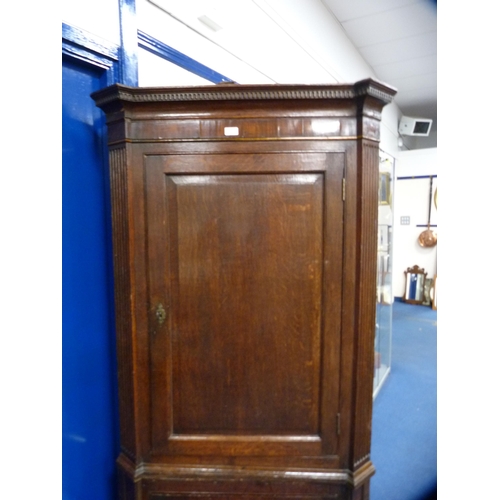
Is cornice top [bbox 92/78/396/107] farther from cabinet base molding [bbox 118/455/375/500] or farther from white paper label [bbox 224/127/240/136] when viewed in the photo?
cabinet base molding [bbox 118/455/375/500]

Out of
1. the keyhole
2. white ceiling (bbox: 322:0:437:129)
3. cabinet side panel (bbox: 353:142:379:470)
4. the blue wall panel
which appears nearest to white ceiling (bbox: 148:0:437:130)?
white ceiling (bbox: 322:0:437:129)

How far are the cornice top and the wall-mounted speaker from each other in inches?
164

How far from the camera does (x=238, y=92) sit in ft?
2.97

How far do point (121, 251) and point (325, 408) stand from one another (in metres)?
0.80

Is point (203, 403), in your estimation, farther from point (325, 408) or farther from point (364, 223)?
point (364, 223)

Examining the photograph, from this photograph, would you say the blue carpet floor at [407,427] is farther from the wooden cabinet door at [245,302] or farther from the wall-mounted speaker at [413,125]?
the wall-mounted speaker at [413,125]

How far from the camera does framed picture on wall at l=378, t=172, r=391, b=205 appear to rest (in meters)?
2.51

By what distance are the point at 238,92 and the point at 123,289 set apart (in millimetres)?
681

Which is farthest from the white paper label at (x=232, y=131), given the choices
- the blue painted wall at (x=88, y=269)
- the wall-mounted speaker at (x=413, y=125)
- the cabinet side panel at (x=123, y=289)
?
the wall-mounted speaker at (x=413, y=125)

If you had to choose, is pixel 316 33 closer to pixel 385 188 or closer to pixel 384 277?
pixel 385 188

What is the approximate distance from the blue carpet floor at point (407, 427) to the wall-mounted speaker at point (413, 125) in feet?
9.34

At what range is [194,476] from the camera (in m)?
1.00

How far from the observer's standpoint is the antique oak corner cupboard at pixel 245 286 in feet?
3.03
